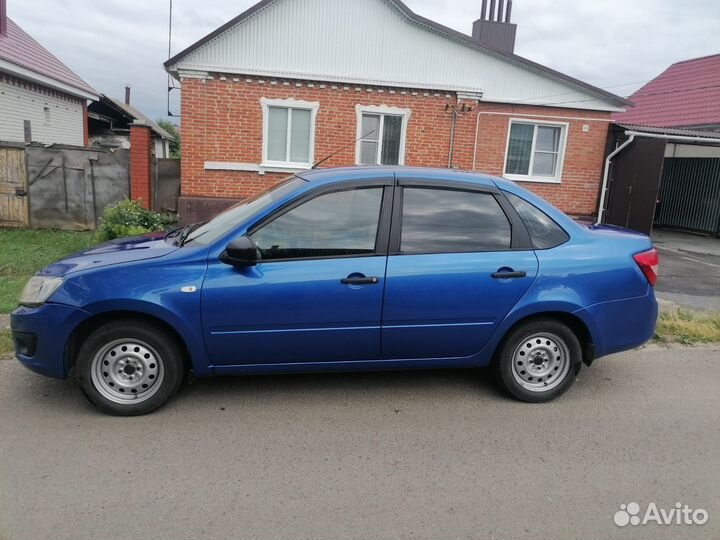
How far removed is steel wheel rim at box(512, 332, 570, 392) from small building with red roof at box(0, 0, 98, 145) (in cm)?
1190

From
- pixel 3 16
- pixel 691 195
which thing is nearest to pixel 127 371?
pixel 3 16

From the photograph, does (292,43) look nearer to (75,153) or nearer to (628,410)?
(75,153)

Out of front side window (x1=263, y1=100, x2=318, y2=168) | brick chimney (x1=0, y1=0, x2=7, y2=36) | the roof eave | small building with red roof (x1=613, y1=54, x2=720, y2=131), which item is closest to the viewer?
front side window (x1=263, y1=100, x2=318, y2=168)

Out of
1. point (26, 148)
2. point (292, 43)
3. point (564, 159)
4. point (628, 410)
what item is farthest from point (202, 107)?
point (628, 410)

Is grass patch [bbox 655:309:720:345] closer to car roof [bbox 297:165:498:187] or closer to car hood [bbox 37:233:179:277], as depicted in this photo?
car roof [bbox 297:165:498:187]

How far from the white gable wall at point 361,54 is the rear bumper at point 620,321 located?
897 centimetres

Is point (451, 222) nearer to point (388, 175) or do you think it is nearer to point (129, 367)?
point (388, 175)

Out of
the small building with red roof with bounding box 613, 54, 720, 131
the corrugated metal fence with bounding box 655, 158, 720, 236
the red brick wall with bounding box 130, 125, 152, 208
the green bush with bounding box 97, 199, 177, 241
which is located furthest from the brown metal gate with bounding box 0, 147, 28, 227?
the corrugated metal fence with bounding box 655, 158, 720, 236

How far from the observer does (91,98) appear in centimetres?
1905

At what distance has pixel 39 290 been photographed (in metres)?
3.71

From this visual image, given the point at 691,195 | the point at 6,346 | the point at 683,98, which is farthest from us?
the point at 683,98

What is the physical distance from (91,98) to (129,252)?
17934 millimetres

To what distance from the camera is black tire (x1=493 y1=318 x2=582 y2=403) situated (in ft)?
13.5

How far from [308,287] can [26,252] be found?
7.55 meters
